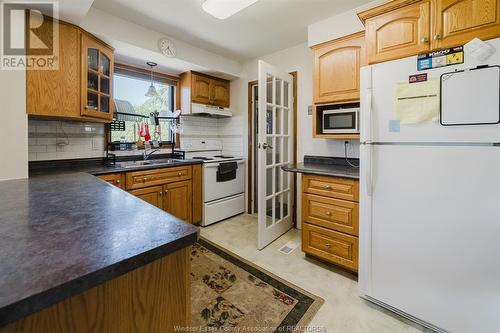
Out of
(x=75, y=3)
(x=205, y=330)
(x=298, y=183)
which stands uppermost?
(x=75, y=3)

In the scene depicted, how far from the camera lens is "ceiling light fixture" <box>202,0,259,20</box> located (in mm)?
1863

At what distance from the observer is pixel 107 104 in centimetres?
241

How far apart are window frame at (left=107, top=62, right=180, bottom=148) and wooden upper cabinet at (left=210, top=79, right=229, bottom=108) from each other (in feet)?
1.66

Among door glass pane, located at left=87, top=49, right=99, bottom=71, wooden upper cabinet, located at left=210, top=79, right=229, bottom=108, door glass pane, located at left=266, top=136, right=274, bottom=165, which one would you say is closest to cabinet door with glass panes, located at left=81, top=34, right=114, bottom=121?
door glass pane, located at left=87, top=49, right=99, bottom=71

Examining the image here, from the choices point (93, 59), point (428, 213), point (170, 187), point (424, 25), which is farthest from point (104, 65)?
point (428, 213)

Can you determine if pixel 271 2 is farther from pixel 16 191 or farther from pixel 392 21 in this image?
pixel 16 191

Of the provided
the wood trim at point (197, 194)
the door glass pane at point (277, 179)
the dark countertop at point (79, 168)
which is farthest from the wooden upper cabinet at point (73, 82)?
the door glass pane at point (277, 179)

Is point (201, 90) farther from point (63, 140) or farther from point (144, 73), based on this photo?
point (63, 140)

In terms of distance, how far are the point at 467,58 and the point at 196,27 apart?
2.28 meters

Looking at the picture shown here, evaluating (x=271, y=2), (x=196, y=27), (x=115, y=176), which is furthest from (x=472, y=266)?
(x=196, y=27)

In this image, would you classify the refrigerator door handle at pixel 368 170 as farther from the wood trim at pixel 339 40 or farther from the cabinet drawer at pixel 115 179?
the cabinet drawer at pixel 115 179

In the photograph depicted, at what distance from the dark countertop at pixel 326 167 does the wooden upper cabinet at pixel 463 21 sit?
1004mm

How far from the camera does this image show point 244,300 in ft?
5.49

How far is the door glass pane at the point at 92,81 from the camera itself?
7.25 ft
